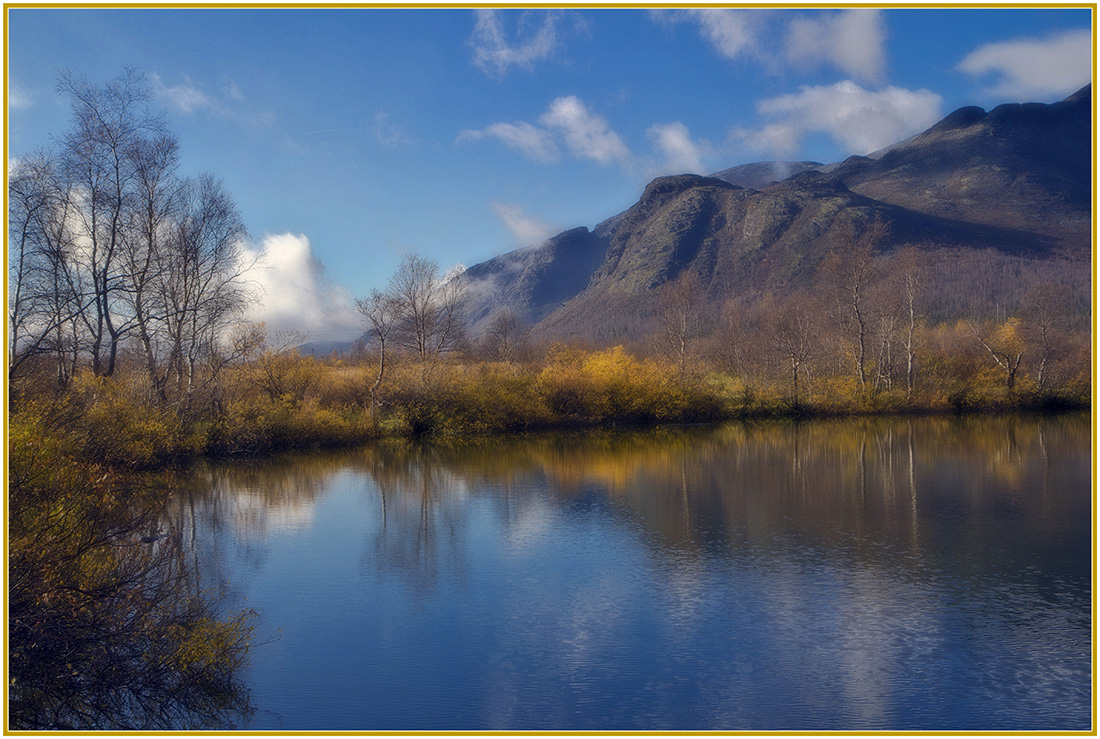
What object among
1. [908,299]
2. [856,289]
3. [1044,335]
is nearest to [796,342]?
[856,289]

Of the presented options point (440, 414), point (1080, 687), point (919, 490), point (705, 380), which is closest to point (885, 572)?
point (1080, 687)

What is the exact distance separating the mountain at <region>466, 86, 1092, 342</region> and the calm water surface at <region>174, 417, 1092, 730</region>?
6179cm

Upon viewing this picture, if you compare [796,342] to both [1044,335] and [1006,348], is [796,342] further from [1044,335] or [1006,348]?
[1044,335]

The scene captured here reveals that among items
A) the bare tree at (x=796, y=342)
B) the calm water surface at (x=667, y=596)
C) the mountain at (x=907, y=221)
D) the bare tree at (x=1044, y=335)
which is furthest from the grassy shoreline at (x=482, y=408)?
the mountain at (x=907, y=221)

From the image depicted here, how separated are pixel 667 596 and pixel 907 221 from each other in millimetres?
99591

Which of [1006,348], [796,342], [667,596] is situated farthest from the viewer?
[796,342]

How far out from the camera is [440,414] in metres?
33.5

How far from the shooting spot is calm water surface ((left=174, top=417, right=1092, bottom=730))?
23.0ft

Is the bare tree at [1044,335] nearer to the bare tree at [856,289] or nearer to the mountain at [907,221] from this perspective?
the bare tree at [856,289]

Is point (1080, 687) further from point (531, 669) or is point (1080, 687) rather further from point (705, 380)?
point (705, 380)

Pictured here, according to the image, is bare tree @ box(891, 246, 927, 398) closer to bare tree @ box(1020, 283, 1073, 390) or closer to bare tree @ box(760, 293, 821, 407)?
bare tree @ box(760, 293, 821, 407)

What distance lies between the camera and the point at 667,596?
32.9 ft

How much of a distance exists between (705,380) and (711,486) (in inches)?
875

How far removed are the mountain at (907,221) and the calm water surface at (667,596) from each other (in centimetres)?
6179
